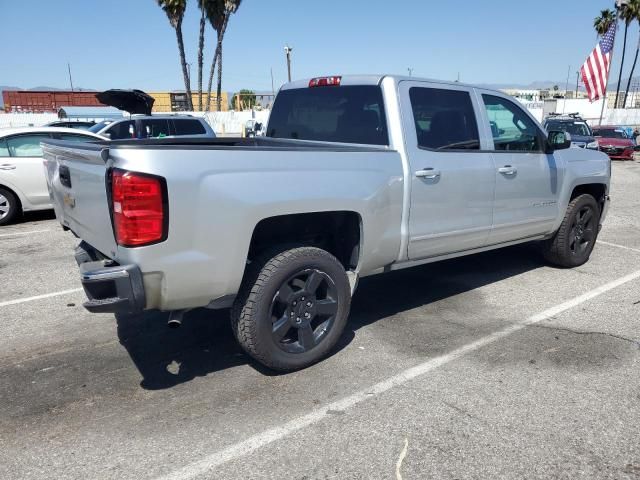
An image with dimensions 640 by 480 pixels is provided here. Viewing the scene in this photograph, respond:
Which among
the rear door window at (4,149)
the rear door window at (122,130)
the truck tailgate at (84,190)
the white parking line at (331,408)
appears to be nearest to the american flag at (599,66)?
the rear door window at (122,130)

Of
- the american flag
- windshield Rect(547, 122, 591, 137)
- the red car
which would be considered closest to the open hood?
windshield Rect(547, 122, 591, 137)

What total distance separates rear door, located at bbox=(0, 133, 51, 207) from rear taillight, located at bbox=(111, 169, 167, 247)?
22.1 ft

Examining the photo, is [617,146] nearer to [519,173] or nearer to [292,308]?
[519,173]

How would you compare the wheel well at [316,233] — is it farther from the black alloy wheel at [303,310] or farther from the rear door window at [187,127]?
the rear door window at [187,127]

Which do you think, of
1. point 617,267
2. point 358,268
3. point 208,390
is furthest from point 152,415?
point 617,267

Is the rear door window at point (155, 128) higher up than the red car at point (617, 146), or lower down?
higher up

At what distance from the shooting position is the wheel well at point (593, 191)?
19.4ft

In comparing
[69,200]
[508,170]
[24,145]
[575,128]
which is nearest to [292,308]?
[69,200]

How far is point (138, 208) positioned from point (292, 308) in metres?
1.20

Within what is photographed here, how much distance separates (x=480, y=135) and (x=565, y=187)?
1.51 metres

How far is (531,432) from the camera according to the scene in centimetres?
284

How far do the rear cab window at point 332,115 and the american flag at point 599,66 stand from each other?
22066mm

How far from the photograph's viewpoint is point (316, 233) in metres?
3.85

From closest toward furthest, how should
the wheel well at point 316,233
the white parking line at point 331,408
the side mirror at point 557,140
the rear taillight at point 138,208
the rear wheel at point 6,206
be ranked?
the white parking line at point 331,408 < the rear taillight at point 138,208 < the wheel well at point 316,233 < the side mirror at point 557,140 < the rear wheel at point 6,206
